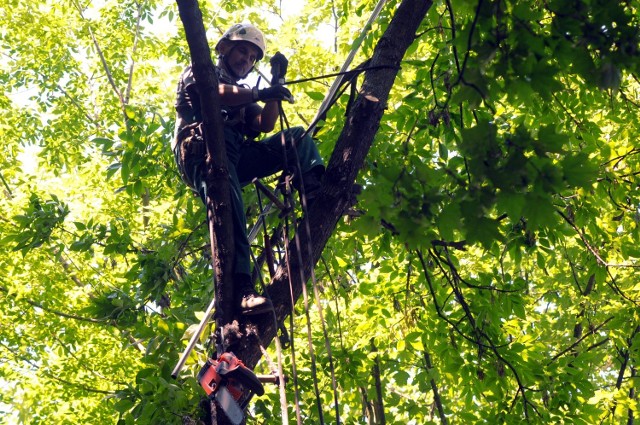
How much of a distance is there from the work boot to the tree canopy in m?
0.22

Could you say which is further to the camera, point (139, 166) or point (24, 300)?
point (24, 300)

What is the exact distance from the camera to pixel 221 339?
3723mm

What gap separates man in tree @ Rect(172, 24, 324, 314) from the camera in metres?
3.89

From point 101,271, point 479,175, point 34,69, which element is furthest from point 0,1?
point 479,175

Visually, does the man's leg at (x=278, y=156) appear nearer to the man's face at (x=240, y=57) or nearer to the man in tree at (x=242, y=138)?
the man in tree at (x=242, y=138)

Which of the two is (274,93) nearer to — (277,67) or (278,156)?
(277,67)

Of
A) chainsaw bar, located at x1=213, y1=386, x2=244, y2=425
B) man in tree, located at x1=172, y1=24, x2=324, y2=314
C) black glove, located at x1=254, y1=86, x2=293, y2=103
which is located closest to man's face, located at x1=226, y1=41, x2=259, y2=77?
man in tree, located at x1=172, y1=24, x2=324, y2=314

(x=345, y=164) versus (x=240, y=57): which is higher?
(x=240, y=57)

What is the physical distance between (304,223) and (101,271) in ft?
22.7

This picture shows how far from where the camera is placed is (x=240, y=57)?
4.69m

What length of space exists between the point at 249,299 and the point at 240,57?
67.9 inches

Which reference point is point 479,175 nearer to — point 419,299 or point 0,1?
point 419,299

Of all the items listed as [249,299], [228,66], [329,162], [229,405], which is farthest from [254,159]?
[229,405]

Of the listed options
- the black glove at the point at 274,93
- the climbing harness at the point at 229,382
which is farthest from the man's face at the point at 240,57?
the climbing harness at the point at 229,382
